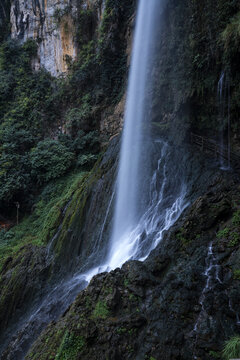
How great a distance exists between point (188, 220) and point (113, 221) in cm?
352

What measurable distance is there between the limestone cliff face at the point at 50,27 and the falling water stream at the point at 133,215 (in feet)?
41.9

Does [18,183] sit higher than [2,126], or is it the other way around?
[2,126]

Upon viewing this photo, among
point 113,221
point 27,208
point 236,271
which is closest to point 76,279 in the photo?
point 113,221

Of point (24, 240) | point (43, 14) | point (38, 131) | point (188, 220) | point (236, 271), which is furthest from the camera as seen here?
point (43, 14)

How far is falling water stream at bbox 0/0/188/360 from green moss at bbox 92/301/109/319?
1798 millimetres

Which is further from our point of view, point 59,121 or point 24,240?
point 59,121

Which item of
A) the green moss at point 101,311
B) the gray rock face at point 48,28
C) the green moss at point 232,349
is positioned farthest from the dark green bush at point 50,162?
the green moss at point 232,349

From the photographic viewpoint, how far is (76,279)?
7699mm

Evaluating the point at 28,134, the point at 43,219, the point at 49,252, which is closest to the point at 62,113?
the point at 28,134

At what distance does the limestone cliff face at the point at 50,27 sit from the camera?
1953 centimetres

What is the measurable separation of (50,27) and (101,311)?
2467 cm

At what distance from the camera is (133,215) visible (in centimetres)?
838

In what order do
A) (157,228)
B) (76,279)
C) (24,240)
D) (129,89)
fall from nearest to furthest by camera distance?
1. (157,228)
2. (76,279)
3. (24,240)
4. (129,89)

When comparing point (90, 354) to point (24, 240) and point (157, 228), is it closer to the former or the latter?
point (157, 228)
